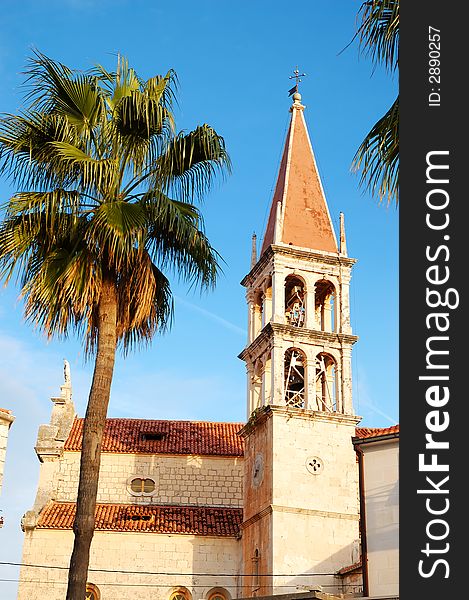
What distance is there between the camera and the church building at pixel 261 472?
105 ft

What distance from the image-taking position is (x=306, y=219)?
1471 inches

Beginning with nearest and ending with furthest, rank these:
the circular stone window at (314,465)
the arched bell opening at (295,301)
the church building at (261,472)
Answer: the church building at (261,472) < the circular stone window at (314,465) < the arched bell opening at (295,301)

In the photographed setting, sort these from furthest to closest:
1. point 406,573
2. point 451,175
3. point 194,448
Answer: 1. point 194,448
2. point 451,175
3. point 406,573

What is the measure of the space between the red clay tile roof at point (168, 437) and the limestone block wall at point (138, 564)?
5032 millimetres

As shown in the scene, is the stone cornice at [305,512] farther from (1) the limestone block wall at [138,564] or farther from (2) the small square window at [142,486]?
(2) the small square window at [142,486]

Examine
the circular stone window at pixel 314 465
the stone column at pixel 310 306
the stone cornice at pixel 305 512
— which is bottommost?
the stone cornice at pixel 305 512

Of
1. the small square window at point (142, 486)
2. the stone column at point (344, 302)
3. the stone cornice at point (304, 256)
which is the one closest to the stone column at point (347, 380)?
the stone column at point (344, 302)

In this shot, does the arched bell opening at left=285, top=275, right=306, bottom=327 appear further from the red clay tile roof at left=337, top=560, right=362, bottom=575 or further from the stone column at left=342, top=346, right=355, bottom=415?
the red clay tile roof at left=337, top=560, right=362, bottom=575

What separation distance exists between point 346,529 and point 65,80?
22.3 metres

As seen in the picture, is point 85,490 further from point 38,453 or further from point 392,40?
point 38,453

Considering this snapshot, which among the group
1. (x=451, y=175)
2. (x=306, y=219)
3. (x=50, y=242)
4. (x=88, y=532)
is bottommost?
(x=88, y=532)

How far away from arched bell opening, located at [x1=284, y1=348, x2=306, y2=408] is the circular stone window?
2.40 metres

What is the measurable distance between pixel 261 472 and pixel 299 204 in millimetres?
11482

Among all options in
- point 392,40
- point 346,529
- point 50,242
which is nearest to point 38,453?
point 346,529
